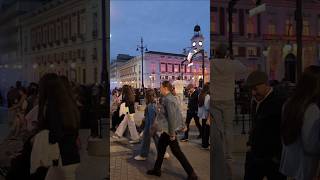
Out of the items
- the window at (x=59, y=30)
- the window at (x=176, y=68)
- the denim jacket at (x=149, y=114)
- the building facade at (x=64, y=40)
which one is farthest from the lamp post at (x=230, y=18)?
the window at (x=59, y=30)

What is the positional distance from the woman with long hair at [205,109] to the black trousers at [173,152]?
0.39 ft

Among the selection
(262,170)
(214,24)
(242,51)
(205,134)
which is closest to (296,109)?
(262,170)

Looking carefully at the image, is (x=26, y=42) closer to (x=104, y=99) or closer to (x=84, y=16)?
(x=84, y=16)

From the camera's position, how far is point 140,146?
7.19ft

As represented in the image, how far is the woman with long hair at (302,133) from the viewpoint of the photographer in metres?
2.92

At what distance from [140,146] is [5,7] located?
1.00m

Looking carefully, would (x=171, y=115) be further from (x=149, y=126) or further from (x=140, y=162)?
(x=140, y=162)

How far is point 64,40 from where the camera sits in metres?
2.27

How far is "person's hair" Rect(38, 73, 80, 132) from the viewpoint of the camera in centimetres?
226

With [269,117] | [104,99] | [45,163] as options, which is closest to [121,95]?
[104,99]

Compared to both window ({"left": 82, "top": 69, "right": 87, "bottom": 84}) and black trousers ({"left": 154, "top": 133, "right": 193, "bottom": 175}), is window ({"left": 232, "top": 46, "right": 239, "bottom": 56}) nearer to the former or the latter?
black trousers ({"left": 154, "top": 133, "right": 193, "bottom": 175})

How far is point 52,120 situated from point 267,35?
3.59ft

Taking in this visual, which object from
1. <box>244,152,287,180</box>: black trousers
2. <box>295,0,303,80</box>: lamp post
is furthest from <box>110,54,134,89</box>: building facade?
<box>244,152,287,180</box>: black trousers

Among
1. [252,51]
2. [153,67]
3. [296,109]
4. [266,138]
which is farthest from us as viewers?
[266,138]
